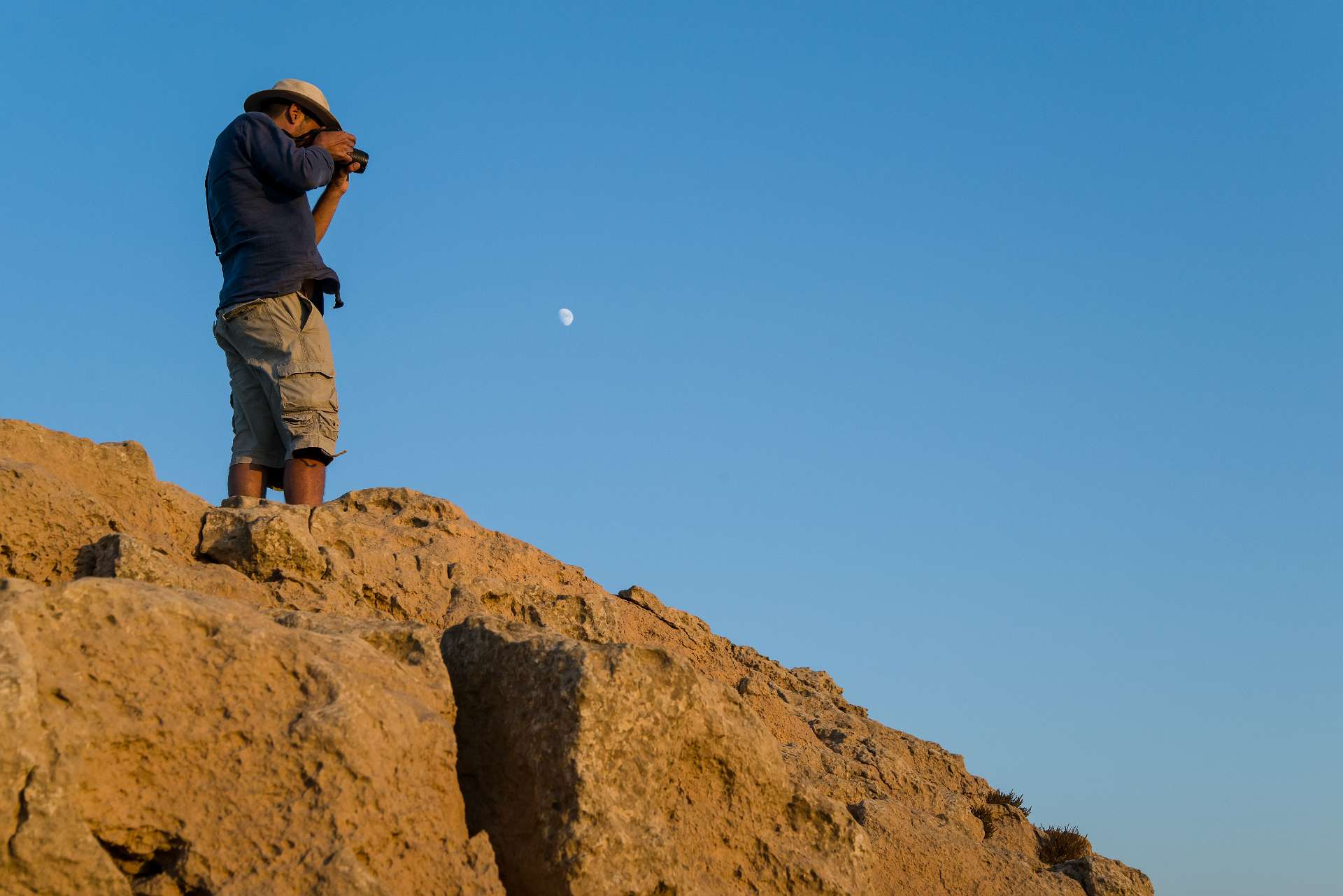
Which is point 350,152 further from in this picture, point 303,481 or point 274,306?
point 303,481

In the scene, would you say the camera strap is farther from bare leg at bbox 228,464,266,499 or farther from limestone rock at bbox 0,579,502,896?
limestone rock at bbox 0,579,502,896

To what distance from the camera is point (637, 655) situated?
13.4 ft

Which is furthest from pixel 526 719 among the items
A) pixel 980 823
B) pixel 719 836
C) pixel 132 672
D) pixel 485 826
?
pixel 980 823

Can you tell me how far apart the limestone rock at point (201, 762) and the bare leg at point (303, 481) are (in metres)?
2.49

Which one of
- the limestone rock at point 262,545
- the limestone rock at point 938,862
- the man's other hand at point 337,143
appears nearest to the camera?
the limestone rock at point 262,545

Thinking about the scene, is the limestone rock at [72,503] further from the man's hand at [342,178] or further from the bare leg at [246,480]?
the man's hand at [342,178]

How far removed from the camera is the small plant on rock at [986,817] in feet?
23.1

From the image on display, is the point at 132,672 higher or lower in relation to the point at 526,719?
lower

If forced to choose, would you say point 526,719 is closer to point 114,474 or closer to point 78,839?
point 78,839

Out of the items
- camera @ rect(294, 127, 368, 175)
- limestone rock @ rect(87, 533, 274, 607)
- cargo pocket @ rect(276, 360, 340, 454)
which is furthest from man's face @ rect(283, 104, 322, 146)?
limestone rock @ rect(87, 533, 274, 607)

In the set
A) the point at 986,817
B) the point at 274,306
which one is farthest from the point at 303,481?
the point at 986,817

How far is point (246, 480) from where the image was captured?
635 centimetres

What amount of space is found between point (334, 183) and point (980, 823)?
496 centimetres

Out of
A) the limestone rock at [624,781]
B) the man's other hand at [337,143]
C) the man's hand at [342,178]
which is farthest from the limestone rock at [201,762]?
the man's hand at [342,178]
